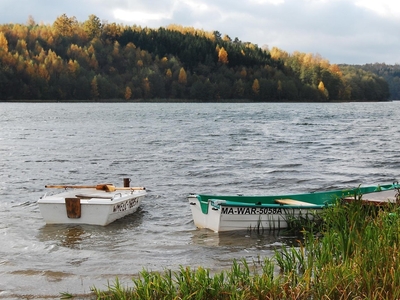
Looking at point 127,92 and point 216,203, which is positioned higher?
point 127,92

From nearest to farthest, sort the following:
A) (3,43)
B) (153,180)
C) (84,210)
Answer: (84,210), (153,180), (3,43)

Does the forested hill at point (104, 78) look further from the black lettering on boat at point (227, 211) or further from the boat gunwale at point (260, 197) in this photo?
the black lettering on boat at point (227, 211)

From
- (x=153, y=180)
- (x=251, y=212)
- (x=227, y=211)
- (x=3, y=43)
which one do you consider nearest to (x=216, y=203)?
(x=227, y=211)

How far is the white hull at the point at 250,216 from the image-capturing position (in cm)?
1307

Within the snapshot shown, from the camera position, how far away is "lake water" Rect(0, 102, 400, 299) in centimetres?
1133

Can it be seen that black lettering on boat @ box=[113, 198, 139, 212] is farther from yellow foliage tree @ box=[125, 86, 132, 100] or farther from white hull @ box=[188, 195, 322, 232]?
yellow foliage tree @ box=[125, 86, 132, 100]

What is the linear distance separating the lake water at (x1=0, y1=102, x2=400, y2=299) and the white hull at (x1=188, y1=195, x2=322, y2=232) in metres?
0.24

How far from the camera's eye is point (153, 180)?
2406cm

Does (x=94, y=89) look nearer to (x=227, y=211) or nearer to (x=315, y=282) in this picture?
(x=227, y=211)

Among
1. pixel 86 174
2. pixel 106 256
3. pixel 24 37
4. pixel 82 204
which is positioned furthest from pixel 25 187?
pixel 24 37

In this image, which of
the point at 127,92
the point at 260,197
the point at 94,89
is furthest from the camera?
the point at 127,92

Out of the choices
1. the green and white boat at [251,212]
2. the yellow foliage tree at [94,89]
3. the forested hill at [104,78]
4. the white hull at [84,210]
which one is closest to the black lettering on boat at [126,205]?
the white hull at [84,210]

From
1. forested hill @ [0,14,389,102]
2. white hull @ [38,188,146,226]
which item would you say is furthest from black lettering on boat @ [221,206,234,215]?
forested hill @ [0,14,389,102]

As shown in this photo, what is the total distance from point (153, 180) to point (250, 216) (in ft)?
37.0
